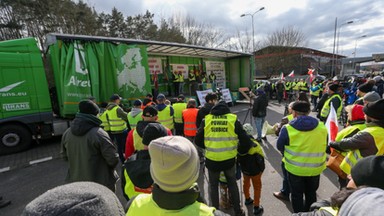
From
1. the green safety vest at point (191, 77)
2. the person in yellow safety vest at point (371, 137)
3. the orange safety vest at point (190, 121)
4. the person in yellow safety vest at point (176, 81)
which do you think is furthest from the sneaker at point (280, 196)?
the green safety vest at point (191, 77)

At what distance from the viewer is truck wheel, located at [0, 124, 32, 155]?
20.0 ft

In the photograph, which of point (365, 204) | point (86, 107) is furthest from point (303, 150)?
point (86, 107)

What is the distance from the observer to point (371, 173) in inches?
45.4

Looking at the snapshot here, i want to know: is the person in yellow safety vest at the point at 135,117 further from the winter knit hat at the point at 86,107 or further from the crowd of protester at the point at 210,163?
the winter knit hat at the point at 86,107

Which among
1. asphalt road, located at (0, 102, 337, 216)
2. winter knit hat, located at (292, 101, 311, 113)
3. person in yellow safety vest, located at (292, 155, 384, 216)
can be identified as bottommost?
asphalt road, located at (0, 102, 337, 216)

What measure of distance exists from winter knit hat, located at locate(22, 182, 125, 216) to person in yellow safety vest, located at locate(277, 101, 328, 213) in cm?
239

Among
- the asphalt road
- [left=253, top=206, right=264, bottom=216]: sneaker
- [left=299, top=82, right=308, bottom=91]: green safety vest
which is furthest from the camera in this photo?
[left=299, top=82, right=308, bottom=91]: green safety vest

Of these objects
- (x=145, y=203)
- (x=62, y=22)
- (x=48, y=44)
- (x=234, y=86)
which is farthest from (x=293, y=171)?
(x=62, y=22)

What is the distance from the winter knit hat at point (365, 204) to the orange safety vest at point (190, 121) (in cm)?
422

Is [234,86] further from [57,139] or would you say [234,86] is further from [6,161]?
[6,161]

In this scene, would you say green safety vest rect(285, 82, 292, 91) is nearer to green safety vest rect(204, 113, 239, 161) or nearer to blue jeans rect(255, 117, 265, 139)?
blue jeans rect(255, 117, 265, 139)

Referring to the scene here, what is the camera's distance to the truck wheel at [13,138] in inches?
239

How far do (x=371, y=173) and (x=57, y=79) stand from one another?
7784 mm

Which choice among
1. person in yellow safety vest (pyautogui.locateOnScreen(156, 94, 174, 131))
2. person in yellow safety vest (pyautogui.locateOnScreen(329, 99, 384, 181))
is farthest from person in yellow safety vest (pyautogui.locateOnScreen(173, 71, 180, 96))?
person in yellow safety vest (pyautogui.locateOnScreen(329, 99, 384, 181))
